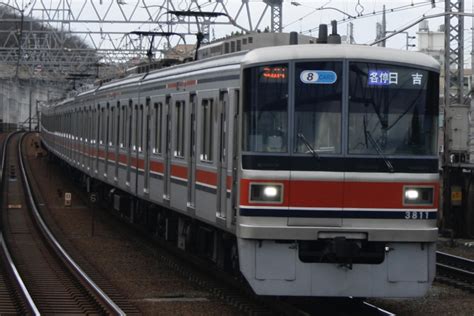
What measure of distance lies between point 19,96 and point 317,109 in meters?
105

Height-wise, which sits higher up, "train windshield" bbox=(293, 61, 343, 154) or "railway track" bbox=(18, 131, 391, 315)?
"train windshield" bbox=(293, 61, 343, 154)

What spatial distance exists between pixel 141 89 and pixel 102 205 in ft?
34.9

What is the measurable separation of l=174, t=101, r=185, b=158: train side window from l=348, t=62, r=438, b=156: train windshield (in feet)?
14.2

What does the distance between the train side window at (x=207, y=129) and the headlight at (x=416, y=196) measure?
296 cm

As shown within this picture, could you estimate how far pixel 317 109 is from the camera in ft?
34.2

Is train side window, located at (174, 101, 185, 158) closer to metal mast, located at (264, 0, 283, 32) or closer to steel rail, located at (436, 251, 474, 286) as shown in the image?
steel rail, located at (436, 251, 474, 286)

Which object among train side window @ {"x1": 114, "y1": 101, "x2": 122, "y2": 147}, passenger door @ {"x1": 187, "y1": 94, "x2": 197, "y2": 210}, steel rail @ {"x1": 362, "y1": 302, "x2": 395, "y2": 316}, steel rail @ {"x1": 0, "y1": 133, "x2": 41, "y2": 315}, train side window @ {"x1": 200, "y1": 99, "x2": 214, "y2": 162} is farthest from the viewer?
train side window @ {"x1": 114, "y1": 101, "x2": 122, "y2": 147}

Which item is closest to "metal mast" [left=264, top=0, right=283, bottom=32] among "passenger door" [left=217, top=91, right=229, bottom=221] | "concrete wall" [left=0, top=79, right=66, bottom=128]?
"passenger door" [left=217, top=91, right=229, bottom=221]

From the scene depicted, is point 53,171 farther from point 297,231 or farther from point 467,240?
point 297,231

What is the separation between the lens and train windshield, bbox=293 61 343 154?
34.2ft

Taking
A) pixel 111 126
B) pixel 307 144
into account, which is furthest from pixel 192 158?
pixel 111 126

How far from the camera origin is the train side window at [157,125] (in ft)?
53.6

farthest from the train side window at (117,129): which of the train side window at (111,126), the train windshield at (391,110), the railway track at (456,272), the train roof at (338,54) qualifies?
the train windshield at (391,110)

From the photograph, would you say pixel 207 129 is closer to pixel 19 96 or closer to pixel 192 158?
pixel 192 158
